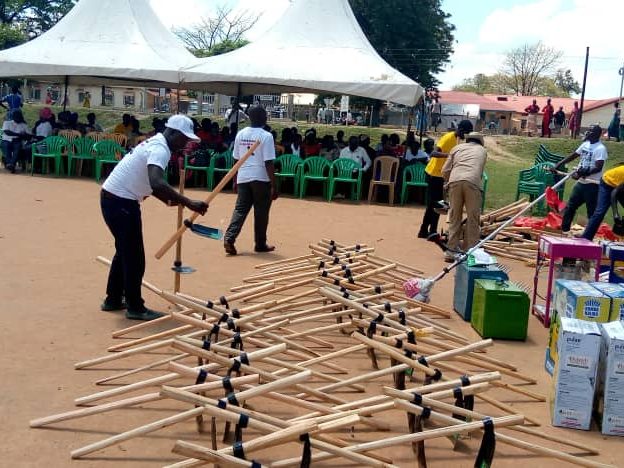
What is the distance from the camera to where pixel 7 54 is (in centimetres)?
1691

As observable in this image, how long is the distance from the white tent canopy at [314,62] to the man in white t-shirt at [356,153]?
1.06 m

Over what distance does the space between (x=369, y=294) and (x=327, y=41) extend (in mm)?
11595

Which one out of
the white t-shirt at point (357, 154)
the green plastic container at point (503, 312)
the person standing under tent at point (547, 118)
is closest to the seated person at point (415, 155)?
the white t-shirt at point (357, 154)

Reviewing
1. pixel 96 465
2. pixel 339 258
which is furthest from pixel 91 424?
pixel 339 258

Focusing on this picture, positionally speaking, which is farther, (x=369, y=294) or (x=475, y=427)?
(x=369, y=294)

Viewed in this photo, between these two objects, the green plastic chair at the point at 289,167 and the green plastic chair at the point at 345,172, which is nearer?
the green plastic chair at the point at 345,172

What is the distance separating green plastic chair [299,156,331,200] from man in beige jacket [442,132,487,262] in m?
5.85

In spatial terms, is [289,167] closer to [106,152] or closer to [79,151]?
[106,152]

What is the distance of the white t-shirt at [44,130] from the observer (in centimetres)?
1681

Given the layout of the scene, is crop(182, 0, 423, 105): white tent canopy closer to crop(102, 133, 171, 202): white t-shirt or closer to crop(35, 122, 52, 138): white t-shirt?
crop(35, 122, 52, 138): white t-shirt

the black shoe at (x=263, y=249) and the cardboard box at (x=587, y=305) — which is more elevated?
the cardboard box at (x=587, y=305)

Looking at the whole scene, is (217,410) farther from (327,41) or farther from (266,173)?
(327,41)

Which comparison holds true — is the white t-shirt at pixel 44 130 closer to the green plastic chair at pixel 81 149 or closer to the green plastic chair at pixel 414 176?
the green plastic chair at pixel 81 149

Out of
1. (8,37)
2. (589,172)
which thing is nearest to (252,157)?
(589,172)
